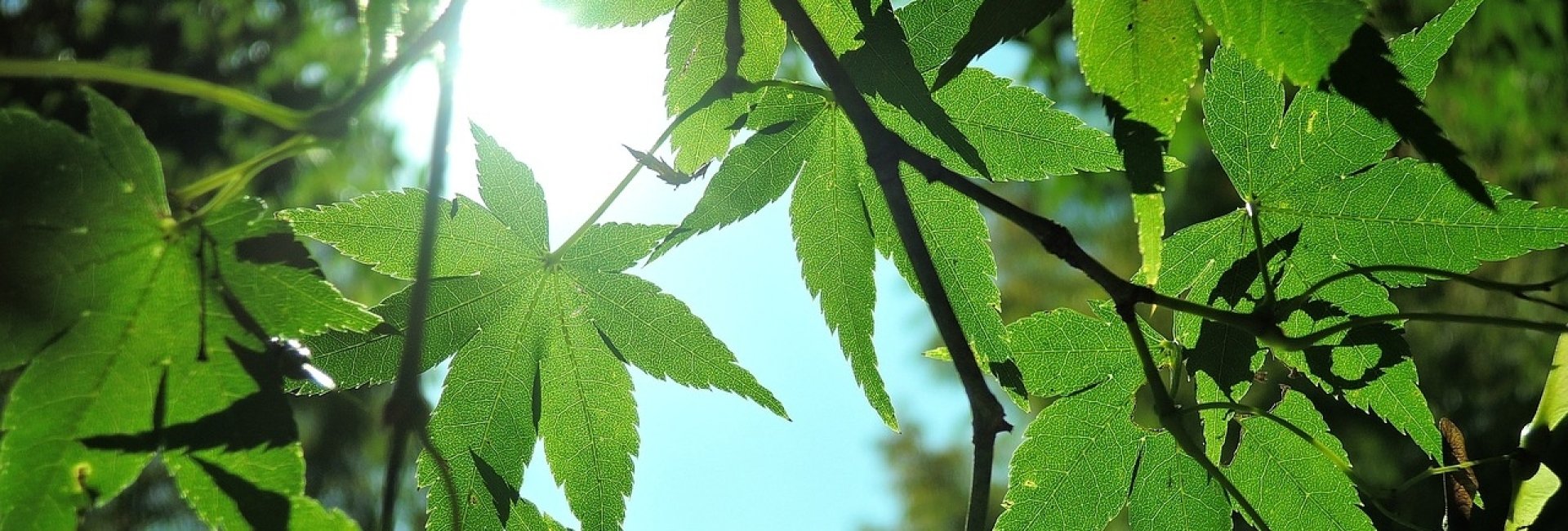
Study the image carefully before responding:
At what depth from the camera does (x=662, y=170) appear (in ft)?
2.59

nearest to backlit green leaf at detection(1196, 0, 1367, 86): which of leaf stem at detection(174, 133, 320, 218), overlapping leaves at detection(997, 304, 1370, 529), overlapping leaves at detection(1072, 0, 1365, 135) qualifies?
overlapping leaves at detection(1072, 0, 1365, 135)

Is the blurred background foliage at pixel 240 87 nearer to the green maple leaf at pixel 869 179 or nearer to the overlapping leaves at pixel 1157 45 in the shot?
the green maple leaf at pixel 869 179

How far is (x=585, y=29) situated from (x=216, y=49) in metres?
6.63

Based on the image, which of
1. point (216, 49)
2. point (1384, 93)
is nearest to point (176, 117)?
point (216, 49)

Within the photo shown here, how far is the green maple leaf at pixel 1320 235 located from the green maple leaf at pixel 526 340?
0.36 metres

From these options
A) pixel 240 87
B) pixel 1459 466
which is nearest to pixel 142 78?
pixel 1459 466

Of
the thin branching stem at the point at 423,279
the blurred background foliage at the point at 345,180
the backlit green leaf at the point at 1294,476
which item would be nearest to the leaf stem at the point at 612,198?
the thin branching stem at the point at 423,279

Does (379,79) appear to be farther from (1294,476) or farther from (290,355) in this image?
(1294,476)

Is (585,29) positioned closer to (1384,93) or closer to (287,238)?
(287,238)

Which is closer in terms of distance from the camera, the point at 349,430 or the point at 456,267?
the point at 456,267

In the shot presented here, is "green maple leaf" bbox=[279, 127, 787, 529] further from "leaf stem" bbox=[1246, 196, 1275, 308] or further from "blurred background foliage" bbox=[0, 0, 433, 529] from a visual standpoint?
"blurred background foliage" bbox=[0, 0, 433, 529]

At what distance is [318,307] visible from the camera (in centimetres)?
60

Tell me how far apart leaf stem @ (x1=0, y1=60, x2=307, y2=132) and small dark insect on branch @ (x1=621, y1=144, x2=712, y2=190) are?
28 centimetres

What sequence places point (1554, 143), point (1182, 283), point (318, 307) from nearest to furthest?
point (318, 307)
point (1182, 283)
point (1554, 143)
